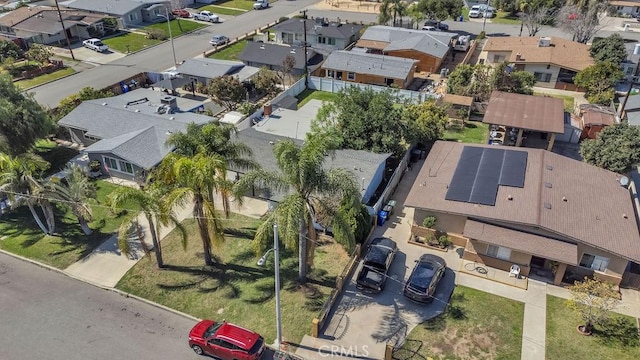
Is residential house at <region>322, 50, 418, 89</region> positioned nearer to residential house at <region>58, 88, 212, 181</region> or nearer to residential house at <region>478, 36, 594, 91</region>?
residential house at <region>478, 36, 594, 91</region>

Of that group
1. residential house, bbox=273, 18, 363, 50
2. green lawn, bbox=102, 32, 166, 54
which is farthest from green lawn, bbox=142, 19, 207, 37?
residential house, bbox=273, 18, 363, 50

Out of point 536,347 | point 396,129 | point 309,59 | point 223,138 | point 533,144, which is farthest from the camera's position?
point 309,59

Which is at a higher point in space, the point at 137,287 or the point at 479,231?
the point at 479,231

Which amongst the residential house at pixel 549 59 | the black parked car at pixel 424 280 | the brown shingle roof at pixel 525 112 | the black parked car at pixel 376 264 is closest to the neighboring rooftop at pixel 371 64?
the residential house at pixel 549 59

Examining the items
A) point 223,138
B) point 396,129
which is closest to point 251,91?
point 396,129

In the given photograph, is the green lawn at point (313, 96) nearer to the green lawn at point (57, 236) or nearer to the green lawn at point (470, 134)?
the green lawn at point (470, 134)

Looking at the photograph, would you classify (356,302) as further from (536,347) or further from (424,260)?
(536,347)

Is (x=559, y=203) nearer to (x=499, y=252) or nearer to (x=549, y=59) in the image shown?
(x=499, y=252)
